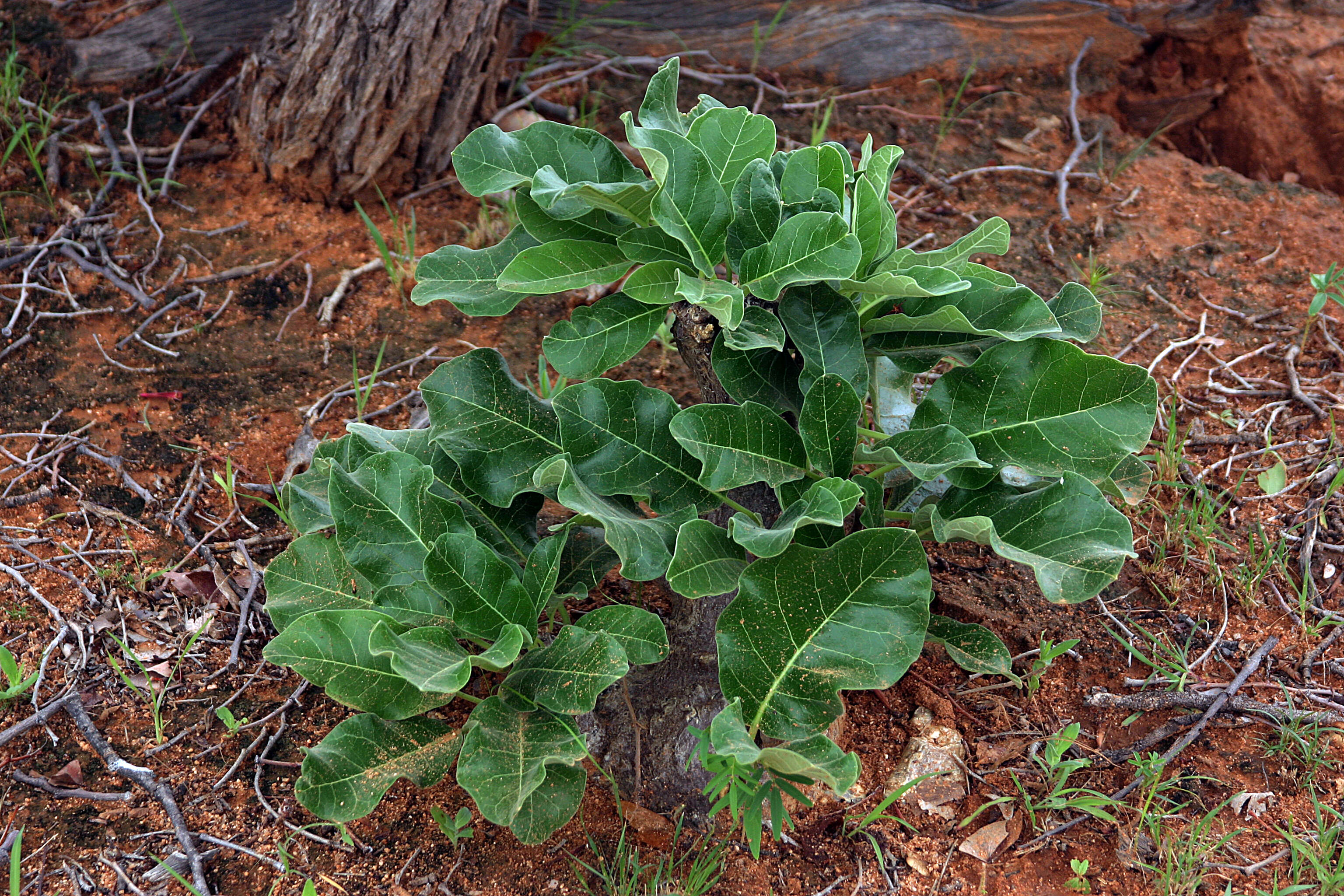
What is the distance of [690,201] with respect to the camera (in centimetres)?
168

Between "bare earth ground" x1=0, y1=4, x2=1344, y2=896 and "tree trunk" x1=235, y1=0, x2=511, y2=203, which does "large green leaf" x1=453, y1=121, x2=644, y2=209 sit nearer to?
"bare earth ground" x1=0, y1=4, x2=1344, y2=896

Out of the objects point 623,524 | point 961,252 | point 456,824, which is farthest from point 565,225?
point 456,824

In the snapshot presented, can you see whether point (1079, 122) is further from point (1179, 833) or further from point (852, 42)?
point (1179, 833)

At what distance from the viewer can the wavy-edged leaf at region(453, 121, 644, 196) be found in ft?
5.72

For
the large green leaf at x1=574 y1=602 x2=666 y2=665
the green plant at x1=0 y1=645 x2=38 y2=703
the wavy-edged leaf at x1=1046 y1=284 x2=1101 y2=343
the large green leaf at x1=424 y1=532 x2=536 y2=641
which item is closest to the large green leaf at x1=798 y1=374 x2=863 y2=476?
the large green leaf at x1=574 y1=602 x2=666 y2=665

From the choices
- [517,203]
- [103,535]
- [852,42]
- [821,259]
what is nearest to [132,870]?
[103,535]

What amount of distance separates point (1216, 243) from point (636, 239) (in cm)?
231

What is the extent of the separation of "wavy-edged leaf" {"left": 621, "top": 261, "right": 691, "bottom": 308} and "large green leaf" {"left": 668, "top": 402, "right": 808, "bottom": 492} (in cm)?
18

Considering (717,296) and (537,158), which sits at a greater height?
(537,158)

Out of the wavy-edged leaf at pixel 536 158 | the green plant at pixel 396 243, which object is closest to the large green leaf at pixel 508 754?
the wavy-edged leaf at pixel 536 158

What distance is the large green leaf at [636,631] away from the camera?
63.1 inches

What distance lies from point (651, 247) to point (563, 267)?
154mm

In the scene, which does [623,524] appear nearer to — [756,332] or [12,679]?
[756,332]

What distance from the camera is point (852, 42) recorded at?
3.87 metres
